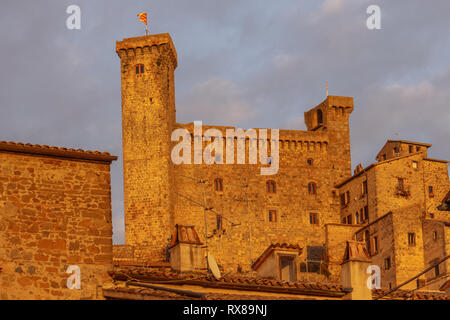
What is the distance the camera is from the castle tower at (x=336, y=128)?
74000 millimetres

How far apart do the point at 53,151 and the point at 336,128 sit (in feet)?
172

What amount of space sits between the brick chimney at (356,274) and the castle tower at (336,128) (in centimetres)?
4459

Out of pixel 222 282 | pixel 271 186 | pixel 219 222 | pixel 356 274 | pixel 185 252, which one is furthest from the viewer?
pixel 271 186

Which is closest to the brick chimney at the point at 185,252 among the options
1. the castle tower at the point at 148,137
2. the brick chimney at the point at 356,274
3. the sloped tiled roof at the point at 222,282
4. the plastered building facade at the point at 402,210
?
the sloped tiled roof at the point at 222,282


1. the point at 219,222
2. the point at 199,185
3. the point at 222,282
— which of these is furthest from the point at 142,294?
the point at 199,185

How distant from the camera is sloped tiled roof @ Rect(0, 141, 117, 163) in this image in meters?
24.7

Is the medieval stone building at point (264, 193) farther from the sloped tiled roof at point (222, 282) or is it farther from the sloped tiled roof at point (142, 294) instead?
the sloped tiled roof at point (142, 294)

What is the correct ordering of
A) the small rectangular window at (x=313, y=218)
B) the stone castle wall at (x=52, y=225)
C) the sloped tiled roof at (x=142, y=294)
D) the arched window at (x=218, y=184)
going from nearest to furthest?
the stone castle wall at (x=52, y=225)
the sloped tiled roof at (x=142, y=294)
the arched window at (x=218, y=184)
the small rectangular window at (x=313, y=218)

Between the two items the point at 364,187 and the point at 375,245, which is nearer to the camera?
the point at 375,245

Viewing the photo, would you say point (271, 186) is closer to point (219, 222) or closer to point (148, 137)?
point (219, 222)

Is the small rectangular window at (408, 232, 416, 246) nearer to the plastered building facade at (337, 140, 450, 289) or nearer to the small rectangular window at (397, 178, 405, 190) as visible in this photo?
the plastered building facade at (337, 140, 450, 289)

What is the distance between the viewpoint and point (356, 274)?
28188 mm
